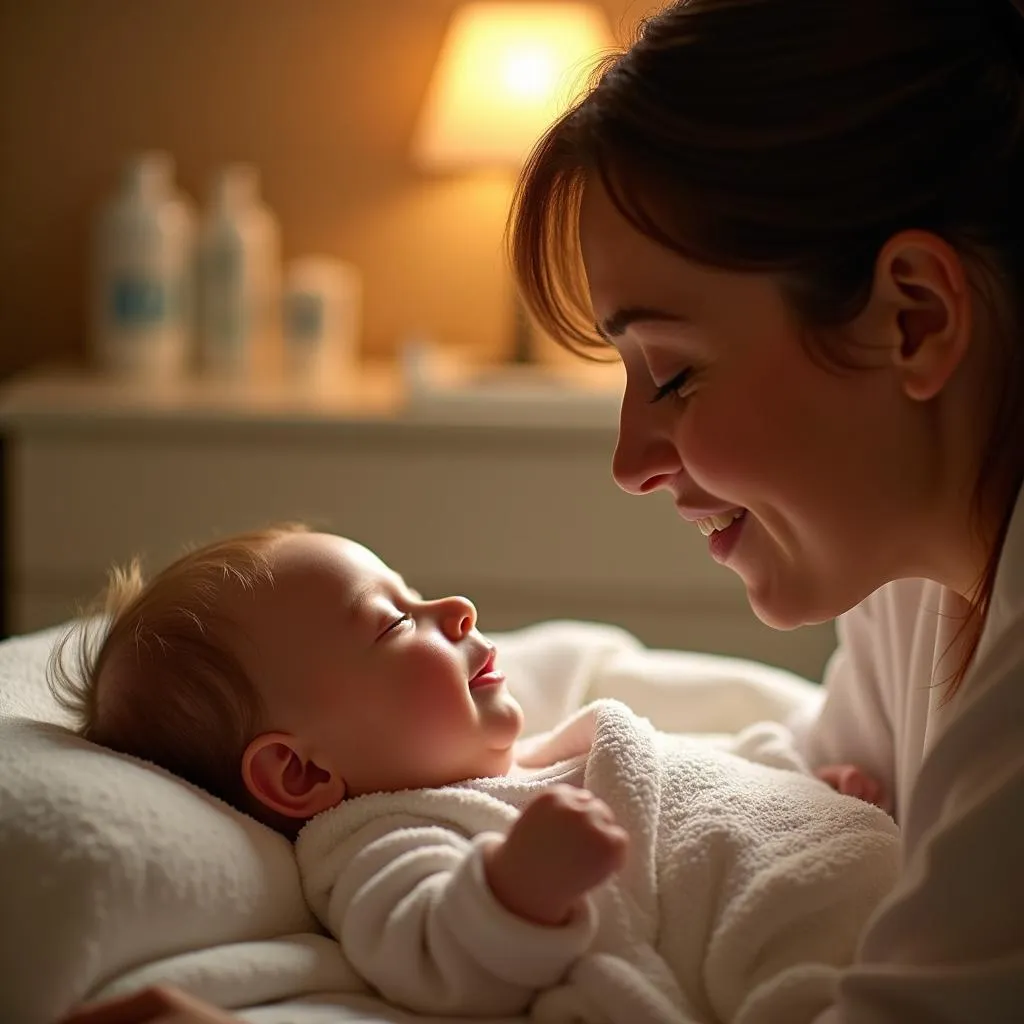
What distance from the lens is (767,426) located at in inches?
34.0

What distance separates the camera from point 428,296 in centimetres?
267

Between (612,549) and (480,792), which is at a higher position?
(480,792)

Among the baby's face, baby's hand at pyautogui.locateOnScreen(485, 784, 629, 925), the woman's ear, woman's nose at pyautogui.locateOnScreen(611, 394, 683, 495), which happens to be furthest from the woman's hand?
the woman's ear

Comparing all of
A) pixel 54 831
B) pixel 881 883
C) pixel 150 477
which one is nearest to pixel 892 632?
pixel 881 883

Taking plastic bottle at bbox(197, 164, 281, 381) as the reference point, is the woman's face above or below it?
above

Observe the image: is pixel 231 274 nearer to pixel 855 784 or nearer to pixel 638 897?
pixel 855 784

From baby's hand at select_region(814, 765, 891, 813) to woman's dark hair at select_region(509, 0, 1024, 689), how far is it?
0.33m

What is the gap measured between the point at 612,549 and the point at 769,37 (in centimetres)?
138

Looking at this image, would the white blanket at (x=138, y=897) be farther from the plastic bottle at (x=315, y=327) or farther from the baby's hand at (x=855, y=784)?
the plastic bottle at (x=315, y=327)

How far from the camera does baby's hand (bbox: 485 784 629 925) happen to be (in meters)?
0.82

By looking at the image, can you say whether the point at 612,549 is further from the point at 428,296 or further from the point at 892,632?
the point at 892,632

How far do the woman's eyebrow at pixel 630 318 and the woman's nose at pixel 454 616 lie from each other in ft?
0.81

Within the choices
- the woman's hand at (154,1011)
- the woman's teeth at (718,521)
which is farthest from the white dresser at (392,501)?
the woman's hand at (154,1011)

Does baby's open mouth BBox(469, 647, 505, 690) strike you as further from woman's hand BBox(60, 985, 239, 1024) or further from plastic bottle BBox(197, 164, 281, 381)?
plastic bottle BBox(197, 164, 281, 381)
